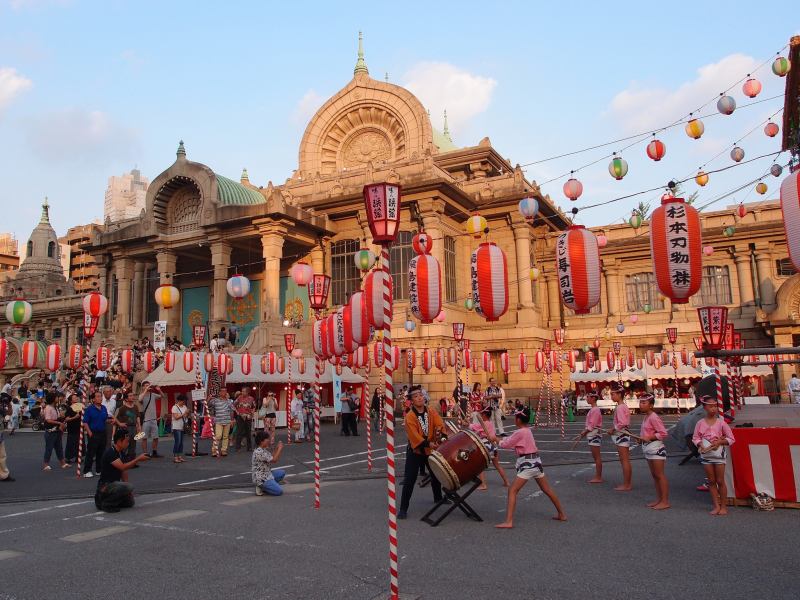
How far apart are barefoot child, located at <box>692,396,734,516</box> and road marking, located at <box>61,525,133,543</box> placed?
7.98m

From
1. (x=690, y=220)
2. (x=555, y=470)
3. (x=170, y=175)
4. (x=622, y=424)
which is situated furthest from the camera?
(x=170, y=175)

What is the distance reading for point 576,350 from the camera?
3525 centimetres

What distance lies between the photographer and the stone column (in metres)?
30.4

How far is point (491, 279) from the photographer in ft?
48.9

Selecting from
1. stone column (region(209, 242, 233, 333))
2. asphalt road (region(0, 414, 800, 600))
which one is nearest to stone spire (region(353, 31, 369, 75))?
stone column (region(209, 242, 233, 333))

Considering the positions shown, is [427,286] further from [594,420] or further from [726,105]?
[726,105]

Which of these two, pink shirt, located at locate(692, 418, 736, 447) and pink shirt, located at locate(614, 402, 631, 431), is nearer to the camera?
pink shirt, located at locate(692, 418, 736, 447)

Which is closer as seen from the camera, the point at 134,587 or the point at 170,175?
the point at 134,587

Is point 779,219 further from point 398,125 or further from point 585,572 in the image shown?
point 585,572

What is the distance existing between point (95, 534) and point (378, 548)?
385cm

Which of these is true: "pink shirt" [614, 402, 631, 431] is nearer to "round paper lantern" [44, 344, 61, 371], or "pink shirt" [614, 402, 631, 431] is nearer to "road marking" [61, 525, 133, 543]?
"road marking" [61, 525, 133, 543]

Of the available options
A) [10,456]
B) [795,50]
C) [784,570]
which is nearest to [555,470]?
[784,570]

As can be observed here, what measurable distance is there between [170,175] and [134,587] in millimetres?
30612

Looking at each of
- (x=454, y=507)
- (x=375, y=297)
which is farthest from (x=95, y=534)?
(x=375, y=297)
